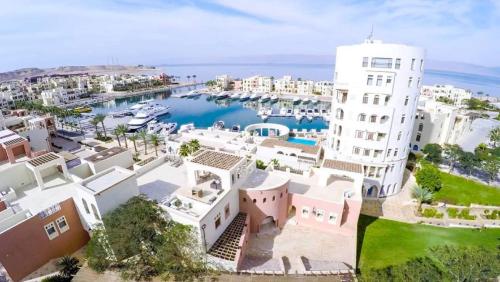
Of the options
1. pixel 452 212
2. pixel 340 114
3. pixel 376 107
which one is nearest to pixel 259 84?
pixel 340 114

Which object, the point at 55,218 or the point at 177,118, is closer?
the point at 55,218

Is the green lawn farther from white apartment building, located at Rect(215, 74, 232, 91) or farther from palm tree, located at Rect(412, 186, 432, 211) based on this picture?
white apartment building, located at Rect(215, 74, 232, 91)

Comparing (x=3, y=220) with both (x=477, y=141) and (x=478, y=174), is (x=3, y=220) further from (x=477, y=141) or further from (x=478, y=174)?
(x=477, y=141)

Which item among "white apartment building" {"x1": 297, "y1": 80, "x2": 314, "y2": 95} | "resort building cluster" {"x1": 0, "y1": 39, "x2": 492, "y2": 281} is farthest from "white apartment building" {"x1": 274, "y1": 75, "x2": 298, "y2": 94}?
"resort building cluster" {"x1": 0, "y1": 39, "x2": 492, "y2": 281}

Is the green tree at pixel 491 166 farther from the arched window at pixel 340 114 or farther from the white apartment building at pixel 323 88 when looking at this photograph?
the white apartment building at pixel 323 88

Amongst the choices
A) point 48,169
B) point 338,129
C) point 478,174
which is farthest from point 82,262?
point 478,174

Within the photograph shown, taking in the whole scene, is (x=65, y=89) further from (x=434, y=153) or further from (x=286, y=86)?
(x=434, y=153)

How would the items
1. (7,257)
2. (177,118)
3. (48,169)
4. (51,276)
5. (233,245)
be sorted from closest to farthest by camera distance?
(7,257) → (51,276) → (233,245) → (48,169) → (177,118)
